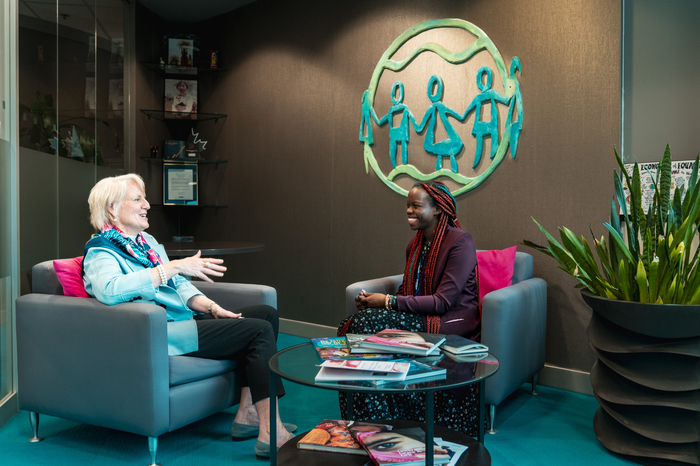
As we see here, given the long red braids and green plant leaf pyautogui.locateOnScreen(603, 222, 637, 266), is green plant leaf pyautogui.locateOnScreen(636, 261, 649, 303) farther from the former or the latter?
the long red braids

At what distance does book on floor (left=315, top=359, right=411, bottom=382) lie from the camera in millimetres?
1513

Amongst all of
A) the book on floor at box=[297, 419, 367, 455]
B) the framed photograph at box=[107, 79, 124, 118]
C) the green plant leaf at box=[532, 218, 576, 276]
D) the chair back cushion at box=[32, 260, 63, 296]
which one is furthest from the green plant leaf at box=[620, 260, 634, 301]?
the framed photograph at box=[107, 79, 124, 118]

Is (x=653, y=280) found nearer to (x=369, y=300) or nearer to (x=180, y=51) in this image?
(x=369, y=300)

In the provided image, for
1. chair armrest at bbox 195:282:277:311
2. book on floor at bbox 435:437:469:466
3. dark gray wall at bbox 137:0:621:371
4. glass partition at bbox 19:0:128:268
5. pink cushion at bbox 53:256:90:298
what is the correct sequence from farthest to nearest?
dark gray wall at bbox 137:0:621:371 → glass partition at bbox 19:0:128:268 → chair armrest at bbox 195:282:277:311 → pink cushion at bbox 53:256:90:298 → book on floor at bbox 435:437:469:466

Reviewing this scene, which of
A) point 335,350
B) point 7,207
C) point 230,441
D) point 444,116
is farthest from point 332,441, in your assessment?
point 444,116

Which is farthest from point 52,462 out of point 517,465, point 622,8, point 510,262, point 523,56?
point 622,8

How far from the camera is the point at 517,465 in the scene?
2.19 metres

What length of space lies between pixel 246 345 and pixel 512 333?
1.24 m

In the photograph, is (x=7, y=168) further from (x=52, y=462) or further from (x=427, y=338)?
(x=427, y=338)

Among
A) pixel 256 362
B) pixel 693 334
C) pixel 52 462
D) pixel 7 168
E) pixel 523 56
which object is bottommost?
pixel 52 462

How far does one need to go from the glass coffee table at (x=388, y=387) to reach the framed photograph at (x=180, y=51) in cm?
390

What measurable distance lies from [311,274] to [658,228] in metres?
2.78

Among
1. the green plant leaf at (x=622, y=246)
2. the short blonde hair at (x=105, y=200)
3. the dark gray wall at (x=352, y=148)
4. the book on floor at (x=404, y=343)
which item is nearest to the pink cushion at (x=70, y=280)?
the short blonde hair at (x=105, y=200)

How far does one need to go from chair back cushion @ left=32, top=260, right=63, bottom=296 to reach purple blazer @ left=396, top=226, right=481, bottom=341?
→ 160 cm
